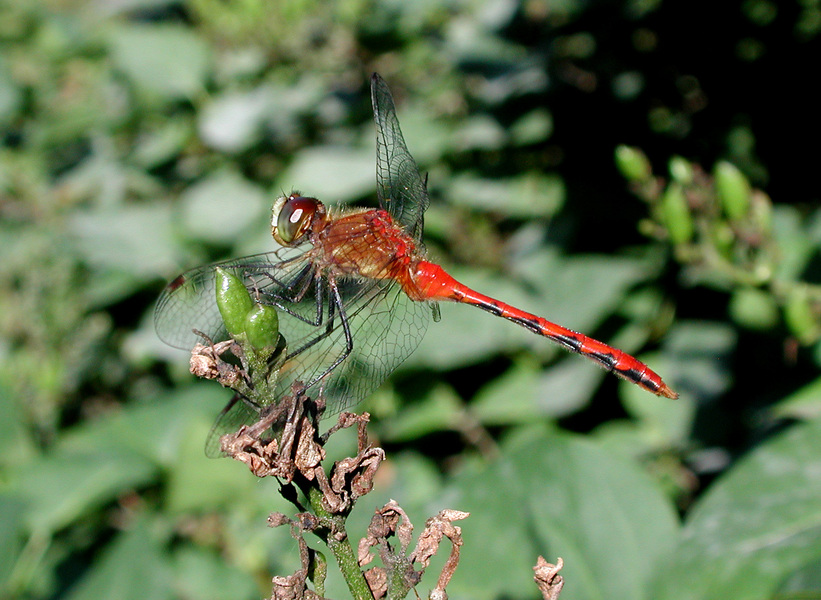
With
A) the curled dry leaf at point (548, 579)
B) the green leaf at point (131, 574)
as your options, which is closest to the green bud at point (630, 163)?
the curled dry leaf at point (548, 579)

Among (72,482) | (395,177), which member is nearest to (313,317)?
(395,177)

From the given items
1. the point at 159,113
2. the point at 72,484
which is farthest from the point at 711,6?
the point at 72,484

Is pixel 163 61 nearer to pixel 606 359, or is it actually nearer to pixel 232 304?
pixel 606 359

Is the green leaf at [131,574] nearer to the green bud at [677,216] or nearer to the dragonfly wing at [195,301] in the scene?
the dragonfly wing at [195,301]

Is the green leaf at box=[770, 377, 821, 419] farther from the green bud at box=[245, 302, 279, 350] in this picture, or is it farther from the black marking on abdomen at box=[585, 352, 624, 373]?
the green bud at box=[245, 302, 279, 350]

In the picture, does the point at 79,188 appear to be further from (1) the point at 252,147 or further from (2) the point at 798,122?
(2) the point at 798,122

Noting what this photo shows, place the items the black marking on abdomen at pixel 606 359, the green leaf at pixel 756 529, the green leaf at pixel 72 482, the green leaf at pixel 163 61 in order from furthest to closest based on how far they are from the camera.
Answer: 1. the green leaf at pixel 163 61
2. the green leaf at pixel 72 482
3. the black marking on abdomen at pixel 606 359
4. the green leaf at pixel 756 529

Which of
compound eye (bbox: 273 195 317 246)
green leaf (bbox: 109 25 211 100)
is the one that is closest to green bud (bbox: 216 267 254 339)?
compound eye (bbox: 273 195 317 246)
